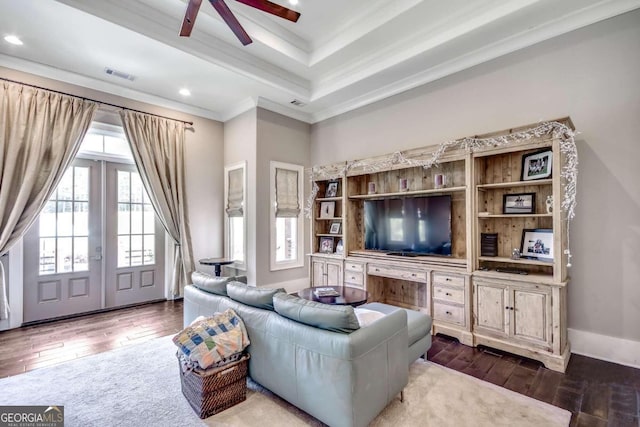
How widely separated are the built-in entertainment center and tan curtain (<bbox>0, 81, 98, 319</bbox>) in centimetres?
385

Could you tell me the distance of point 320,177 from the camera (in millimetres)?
5387

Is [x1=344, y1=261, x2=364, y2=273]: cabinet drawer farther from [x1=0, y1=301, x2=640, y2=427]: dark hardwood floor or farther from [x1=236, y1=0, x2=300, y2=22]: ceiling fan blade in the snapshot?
[x1=236, y1=0, x2=300, y2=22]: ceiling fan blade

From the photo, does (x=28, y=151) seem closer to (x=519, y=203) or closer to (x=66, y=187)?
(x=66, y=187)

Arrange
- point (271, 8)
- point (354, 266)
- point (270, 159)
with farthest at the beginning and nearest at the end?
1. point (270, 159)
2. point (354, 266)
3. point (271, 8)

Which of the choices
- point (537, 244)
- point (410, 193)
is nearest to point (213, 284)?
point (410, 193)

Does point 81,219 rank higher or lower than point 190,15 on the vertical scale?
lower

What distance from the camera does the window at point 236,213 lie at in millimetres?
5379

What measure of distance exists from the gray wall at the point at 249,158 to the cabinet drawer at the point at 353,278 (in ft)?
5.10

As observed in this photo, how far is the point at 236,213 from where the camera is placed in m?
5.55

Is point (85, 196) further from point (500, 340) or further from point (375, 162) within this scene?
point (500, 340)

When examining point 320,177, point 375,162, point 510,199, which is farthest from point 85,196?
point 510,199

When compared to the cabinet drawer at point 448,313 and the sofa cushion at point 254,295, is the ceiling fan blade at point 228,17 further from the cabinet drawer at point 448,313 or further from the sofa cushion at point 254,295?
the cabinet drawer at point 448,313

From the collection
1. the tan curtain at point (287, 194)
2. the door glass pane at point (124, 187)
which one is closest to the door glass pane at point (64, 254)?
the door glass pane at point (124, 187)

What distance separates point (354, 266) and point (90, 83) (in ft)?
15.5
